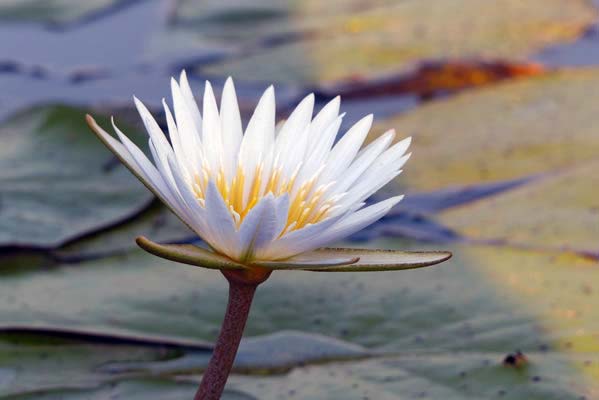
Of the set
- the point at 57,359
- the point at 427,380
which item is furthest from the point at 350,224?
the point at 57,359

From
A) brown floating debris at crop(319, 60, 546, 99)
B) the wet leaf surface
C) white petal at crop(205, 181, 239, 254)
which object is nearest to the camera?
white petal at crop(205, 181, 239, 254)

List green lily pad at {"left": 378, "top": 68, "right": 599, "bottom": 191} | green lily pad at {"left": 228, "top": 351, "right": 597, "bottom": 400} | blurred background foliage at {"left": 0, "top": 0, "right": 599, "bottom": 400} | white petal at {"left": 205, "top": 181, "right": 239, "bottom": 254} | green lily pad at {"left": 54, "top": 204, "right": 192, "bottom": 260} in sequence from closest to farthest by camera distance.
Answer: white petal at {"left": 205, "top": 181, "right": 239, "bottom": 254}
green lily pad at {"left": 228, "top": 351, "right": 597, "bottom": 400}
blurred background foliage at {"left": 0, "top": 0, "right": 599, "bottom": 400}
green lily pad at {"left": 54, "top": 204, "right": 192, "bottom": 260}
green lily pad at {"left": 378, "top": 68, "right": 599, "bottom": 191}

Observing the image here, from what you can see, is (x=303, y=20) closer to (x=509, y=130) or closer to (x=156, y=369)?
(x=509, y=130)

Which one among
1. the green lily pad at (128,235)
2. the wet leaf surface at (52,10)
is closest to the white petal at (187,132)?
the green lily pad at (128,235)

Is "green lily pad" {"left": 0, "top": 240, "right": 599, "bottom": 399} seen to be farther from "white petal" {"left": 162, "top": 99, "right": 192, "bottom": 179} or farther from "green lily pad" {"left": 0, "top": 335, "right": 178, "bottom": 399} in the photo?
"white petal" {"left": 162, "top": 99, "right": 192, "bottom": 179}

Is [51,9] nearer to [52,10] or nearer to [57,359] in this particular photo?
[52,10]

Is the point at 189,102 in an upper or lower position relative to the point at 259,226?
upper

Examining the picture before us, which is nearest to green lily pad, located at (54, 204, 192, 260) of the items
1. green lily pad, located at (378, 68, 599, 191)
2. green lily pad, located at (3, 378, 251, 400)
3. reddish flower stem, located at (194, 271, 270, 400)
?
green lily pad, located at (3, 378, 251, 400)

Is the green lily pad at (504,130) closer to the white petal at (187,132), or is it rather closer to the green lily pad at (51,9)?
the white petal at (187,132)
